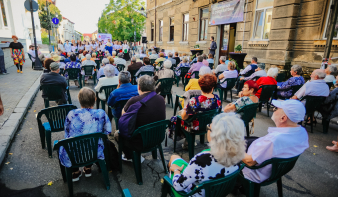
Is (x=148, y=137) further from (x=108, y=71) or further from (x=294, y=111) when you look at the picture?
(x=108, y=71)

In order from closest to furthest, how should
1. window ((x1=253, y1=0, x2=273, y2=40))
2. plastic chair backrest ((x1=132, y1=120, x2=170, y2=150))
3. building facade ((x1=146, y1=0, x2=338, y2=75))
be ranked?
plastic chair backrest ((x1=132, y1=120, x2=170, y2=150)) < building facade ((x1=146, y1=0, x2=338, y2=75)) < window ((x1=253, y1=0, x2=273, y2=40))

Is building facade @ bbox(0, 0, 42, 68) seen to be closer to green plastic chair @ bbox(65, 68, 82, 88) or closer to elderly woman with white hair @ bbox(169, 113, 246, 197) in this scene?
green plastic chair @ bbox(65, 68, 82, 88)

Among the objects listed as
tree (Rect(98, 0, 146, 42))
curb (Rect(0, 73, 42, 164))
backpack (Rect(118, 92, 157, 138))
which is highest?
tree (Rect(98, 0, 146, 42))

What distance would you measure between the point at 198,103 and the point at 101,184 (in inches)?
69.9

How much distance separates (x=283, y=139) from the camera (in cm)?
185

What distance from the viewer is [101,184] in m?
2.63

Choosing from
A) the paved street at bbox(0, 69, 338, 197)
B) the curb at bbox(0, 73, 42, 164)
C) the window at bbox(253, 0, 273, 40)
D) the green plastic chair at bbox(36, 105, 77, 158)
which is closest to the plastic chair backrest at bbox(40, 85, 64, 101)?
the curb at bbox(0, 73, 42, 164)

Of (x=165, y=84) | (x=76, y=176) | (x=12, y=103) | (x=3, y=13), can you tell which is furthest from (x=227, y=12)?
(x=3, y=13)

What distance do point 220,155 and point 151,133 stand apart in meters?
1.23

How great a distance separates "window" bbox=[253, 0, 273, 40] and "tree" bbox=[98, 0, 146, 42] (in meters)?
22.9

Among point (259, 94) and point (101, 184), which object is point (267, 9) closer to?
point (259, 94)

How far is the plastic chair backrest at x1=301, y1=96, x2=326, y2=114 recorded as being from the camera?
13.7ft

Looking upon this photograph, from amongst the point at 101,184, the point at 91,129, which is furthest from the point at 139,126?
the point at 101,184

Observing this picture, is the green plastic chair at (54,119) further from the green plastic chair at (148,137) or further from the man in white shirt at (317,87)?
the man in white shirt at (317,87)
